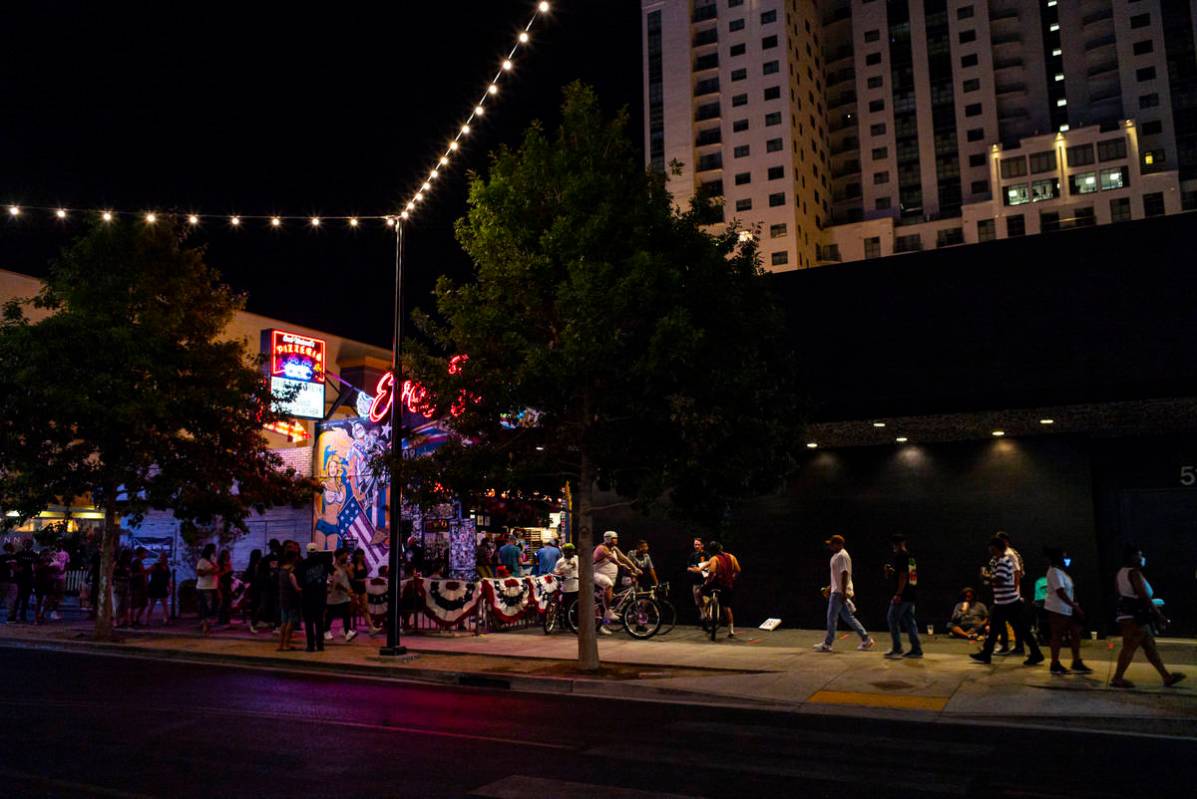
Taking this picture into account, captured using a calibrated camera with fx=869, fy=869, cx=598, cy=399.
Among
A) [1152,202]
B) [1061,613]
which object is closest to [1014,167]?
[1152,202]

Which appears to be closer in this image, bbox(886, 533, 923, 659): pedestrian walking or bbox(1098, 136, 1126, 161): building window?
bbox(886, 533, 923, 659): pedestrian walking

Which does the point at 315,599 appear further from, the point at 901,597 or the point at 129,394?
the point at 901,597

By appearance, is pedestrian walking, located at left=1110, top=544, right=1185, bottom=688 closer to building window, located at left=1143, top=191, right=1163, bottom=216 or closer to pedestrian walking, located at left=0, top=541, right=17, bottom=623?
pedestrian walking, located at left=0, top=541, right=17, bottom=623

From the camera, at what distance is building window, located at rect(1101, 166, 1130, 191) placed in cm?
7962

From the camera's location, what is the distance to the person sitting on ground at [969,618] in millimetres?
15078

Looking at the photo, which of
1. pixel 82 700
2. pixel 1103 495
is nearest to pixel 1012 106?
pixel 1103 495

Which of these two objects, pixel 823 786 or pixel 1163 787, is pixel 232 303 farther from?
pixel 1163 787

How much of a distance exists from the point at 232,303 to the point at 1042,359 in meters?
17.4

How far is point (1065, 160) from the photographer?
271ft

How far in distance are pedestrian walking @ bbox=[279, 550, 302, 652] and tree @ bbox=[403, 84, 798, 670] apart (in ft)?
11.4

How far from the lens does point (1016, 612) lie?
1295cm

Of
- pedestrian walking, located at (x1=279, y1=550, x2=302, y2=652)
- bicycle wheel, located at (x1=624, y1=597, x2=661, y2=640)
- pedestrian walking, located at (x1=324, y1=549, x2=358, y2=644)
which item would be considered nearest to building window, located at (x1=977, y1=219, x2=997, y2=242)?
bicycle wheel, located at (x1=624, y1=597, x2=661, y2=640)

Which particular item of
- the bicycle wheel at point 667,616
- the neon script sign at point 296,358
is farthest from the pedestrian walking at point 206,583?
the bicycle wheel at point 667,616

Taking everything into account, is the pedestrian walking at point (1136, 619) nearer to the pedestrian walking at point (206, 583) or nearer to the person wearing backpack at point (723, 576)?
the person wearing backpack at point (723, 576)
